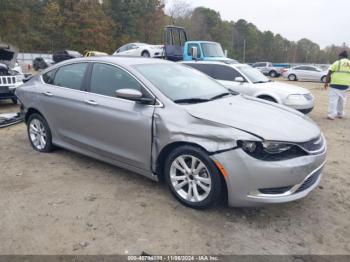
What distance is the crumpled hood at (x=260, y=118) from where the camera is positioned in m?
3.17

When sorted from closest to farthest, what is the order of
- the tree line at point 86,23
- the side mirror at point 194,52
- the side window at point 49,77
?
1. the side window at point 49,77
2. the side mirror at point 194,52
3. the tree line at point 86,23

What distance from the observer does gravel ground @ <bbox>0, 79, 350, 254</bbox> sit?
289 centimetres

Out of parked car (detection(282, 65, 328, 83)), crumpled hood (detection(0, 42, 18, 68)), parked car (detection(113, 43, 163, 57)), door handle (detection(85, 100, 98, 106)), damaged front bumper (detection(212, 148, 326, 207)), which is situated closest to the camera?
damaged front bumper (detection(212, 148, 326, 207))

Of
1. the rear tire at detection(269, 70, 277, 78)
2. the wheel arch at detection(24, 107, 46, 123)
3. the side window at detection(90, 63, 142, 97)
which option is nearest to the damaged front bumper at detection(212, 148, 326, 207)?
the side window at detection(90, 63, 142, 97)

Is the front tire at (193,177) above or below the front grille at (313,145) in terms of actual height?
below

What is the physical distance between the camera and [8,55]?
8656 mm

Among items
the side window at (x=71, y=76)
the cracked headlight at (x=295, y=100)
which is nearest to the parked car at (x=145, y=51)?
the cracked headlight at (x=295, y=100)

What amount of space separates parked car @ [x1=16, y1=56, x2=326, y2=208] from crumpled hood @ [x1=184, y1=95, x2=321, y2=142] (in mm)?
12

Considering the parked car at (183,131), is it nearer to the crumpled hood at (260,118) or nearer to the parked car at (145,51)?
the crumpled hood at (260,118)

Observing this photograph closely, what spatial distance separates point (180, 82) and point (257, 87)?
440cm

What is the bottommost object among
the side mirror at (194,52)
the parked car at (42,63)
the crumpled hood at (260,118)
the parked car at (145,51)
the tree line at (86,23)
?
the crumpled hood at (260,118)

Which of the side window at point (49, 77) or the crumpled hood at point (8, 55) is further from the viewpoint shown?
the crumpled hood at point (8, 55)

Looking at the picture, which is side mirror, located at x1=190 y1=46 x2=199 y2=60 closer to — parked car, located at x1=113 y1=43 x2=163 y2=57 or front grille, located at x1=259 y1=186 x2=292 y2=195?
parked car, located at x1=113 y1=43 x2=163 y2=57

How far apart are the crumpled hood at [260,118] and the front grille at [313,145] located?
0.14ft
